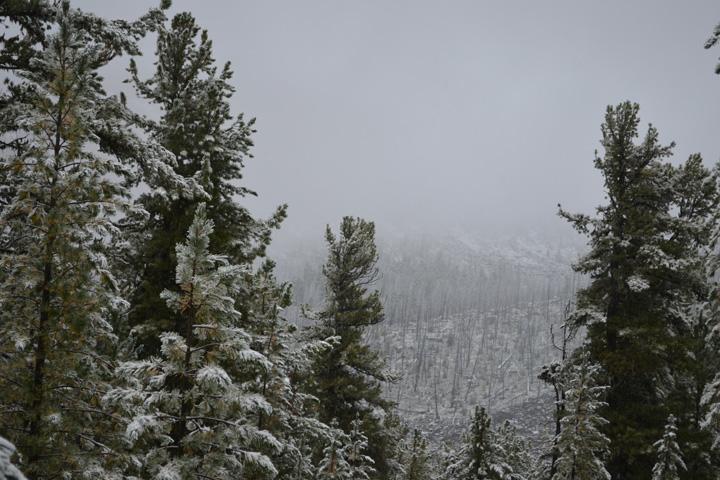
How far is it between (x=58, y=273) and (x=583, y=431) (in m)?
12.3

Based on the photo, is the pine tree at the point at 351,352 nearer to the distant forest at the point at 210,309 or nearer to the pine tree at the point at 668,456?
the distant forest at the point at 210,309

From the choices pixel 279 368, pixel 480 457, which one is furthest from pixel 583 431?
pixel 279 368

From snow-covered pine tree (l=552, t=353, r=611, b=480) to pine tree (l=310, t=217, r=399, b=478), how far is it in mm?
6594

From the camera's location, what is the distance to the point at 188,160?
11.5 meters

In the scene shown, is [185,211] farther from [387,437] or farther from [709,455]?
[709,455]

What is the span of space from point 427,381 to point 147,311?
12136 cm

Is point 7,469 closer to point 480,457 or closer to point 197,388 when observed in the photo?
point 197,388

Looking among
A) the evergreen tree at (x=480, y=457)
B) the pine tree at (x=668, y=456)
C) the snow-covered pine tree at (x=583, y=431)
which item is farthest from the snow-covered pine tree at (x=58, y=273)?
the evergreen tree at (x=480, y=457)

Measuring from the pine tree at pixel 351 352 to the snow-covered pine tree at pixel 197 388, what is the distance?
950 centimetres

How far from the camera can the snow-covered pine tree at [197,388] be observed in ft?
19.0

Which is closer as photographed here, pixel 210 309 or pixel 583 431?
pixel 210 309

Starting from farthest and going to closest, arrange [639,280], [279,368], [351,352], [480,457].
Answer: [351,352] < [480,457] < [639,280] < [279,368]

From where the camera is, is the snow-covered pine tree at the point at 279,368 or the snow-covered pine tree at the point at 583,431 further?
the snow-covered pine tree at the point at 583,431

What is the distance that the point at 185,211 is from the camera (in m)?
10.9
